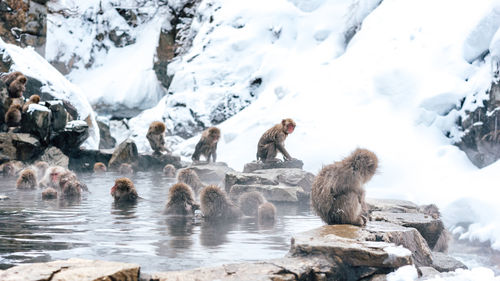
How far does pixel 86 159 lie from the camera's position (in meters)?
14.3

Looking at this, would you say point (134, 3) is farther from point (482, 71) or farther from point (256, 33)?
point (482, 71)

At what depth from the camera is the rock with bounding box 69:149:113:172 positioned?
13.8 meters

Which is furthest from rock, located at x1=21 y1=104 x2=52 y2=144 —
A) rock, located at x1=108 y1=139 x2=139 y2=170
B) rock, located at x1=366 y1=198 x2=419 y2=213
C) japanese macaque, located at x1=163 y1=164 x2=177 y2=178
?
rock, located at x1=366 y1=198 x2=419 y2=213

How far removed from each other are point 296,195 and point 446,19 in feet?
23.7

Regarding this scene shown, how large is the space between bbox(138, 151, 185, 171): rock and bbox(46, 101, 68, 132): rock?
2187 millimetres

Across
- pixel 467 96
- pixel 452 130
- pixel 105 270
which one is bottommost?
pixel 105 270

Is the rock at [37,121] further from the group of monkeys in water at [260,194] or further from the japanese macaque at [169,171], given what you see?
the japanese macaque at [169,171]

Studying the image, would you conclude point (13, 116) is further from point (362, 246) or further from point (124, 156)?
point (362, 246)

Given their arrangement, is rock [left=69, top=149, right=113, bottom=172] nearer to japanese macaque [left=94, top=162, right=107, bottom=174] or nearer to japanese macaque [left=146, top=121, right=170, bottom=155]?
japanese macaque [left=94, top=162, right=107, bottom=174]

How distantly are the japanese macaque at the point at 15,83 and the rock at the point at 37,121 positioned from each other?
0.52 m

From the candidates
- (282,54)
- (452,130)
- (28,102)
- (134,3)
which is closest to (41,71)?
(28,102)

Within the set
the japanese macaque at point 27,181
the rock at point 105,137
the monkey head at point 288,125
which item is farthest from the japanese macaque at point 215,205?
the rock at point 105,137

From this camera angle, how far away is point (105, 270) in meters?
2.83

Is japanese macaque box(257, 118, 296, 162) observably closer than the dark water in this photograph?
No
